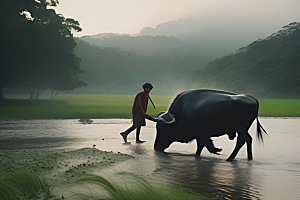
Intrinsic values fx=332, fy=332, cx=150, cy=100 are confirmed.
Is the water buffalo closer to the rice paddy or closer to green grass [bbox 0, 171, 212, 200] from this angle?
the rice paddy

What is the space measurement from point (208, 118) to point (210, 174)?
1944 millimetres

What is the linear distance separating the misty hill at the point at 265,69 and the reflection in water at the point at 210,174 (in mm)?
79213

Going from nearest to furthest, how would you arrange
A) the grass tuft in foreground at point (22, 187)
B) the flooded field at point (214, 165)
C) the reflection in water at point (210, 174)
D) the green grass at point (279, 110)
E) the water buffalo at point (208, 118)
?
the grass tuft in foreground at point (22, 187), the reflection in water at point (210, 174), the flooded field at point (214, 165), the water buffalo at point (208, 118), the green grass at point (279, 110)

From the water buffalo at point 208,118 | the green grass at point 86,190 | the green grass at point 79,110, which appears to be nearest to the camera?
the green grass at point 86,190

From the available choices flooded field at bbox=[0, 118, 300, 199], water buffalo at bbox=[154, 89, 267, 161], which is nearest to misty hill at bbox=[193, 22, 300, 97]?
flooded field at bbox=[0, 118, 300, 199]

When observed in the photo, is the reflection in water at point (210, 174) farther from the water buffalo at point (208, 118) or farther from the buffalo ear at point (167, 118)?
the buffalo ear at point (167, 118)

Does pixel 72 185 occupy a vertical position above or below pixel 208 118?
below

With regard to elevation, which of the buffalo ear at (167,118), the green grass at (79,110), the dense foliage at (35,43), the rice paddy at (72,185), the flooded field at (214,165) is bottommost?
the flooded field at (214,165)

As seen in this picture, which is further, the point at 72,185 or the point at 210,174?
the point at 210,174

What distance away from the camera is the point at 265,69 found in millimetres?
109438

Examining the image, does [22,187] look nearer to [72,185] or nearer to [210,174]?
[72,185]

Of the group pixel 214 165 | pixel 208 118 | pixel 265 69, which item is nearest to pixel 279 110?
pixel 208 118

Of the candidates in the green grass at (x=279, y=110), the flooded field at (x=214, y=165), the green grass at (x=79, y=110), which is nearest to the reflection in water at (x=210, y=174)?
the flooded field at (x=214, y=165)

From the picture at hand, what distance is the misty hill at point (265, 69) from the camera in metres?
85.4
